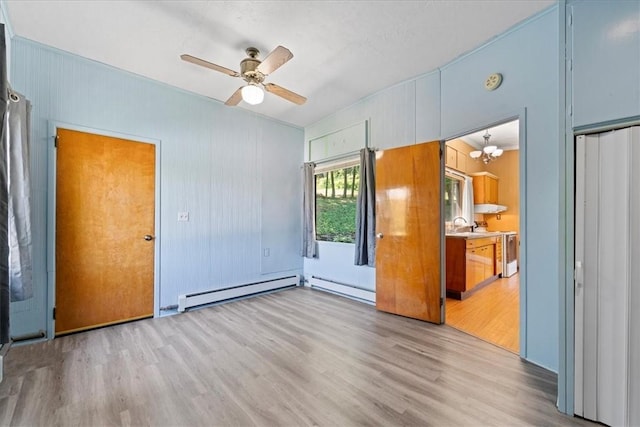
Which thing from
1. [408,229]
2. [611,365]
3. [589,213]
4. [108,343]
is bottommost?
[108,343]

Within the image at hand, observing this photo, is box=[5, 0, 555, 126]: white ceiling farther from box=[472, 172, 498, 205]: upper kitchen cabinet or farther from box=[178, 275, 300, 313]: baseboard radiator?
box=[472, 172, 498, 205]: upper kitchen cabinet

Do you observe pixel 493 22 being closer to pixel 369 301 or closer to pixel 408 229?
pixel 408 229

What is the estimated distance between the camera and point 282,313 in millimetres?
3291

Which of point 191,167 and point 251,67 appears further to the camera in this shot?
point 191,167

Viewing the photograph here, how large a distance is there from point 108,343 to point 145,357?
0.60 meters

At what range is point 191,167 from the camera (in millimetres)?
3512

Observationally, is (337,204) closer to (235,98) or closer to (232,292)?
(232,292)

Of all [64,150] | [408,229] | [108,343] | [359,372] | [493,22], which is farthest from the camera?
[408,229]

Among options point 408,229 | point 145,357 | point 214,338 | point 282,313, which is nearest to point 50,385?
point 145,357

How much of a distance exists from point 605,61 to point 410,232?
2.07 m

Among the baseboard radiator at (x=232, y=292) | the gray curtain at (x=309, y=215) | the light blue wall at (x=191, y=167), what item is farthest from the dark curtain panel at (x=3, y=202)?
the gray curtain at (x=309, y=215)

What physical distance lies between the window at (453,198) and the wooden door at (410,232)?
241 cm

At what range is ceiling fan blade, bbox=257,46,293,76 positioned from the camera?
2019 mm

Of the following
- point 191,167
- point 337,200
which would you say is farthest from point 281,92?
point 337,200
